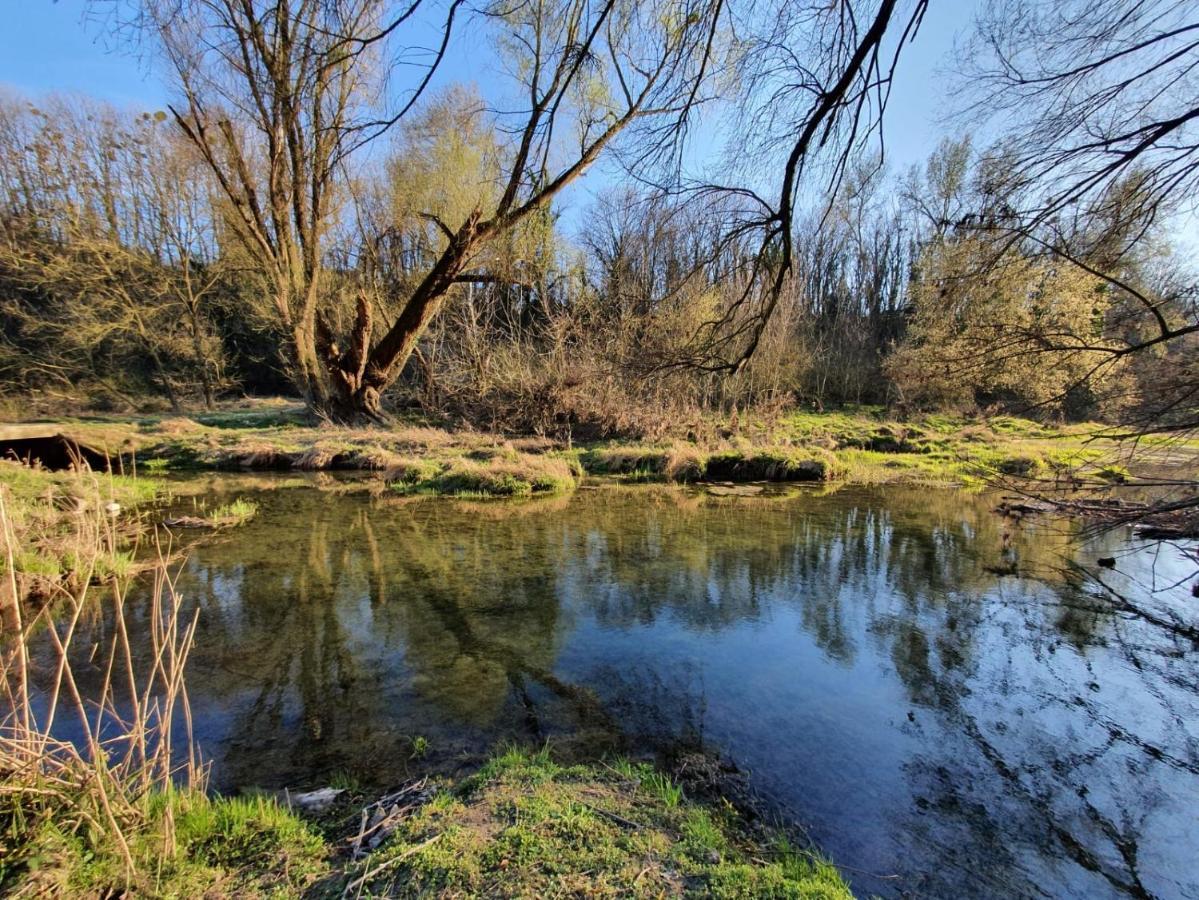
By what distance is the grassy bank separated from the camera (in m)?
12.8

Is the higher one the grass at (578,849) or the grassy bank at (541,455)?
the grassy bank at (541,455)

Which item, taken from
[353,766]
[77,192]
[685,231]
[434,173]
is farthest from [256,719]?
[77,192]

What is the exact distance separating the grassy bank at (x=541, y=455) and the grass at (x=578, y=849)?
948 centimetres

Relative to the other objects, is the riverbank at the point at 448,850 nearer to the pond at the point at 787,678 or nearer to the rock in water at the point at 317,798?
the rock in water at the point at 317,798

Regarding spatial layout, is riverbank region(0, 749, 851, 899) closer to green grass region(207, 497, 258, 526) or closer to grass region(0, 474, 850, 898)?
grass region(0, 474, 850, 898)

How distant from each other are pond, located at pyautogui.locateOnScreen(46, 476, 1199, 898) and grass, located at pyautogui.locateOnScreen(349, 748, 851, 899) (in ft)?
1.42

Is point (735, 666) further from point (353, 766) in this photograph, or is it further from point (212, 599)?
point (212, 599)

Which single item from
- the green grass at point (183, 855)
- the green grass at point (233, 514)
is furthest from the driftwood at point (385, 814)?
the green grass at point (233, 514)

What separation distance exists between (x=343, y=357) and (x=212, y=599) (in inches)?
513

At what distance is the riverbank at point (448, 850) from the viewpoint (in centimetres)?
208

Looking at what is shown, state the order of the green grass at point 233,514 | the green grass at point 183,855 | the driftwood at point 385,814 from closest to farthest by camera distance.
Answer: the green grass at point 183,855 < the driftwood at point 385,814 < the green grass at point 233,514

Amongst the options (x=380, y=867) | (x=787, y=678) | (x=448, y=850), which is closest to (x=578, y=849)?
(x=448, y=850)

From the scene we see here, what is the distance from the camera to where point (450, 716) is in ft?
13.0

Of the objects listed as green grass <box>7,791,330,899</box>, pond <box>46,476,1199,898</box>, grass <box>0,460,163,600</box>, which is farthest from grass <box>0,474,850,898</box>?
grass <box>0,460,163,600</box>
